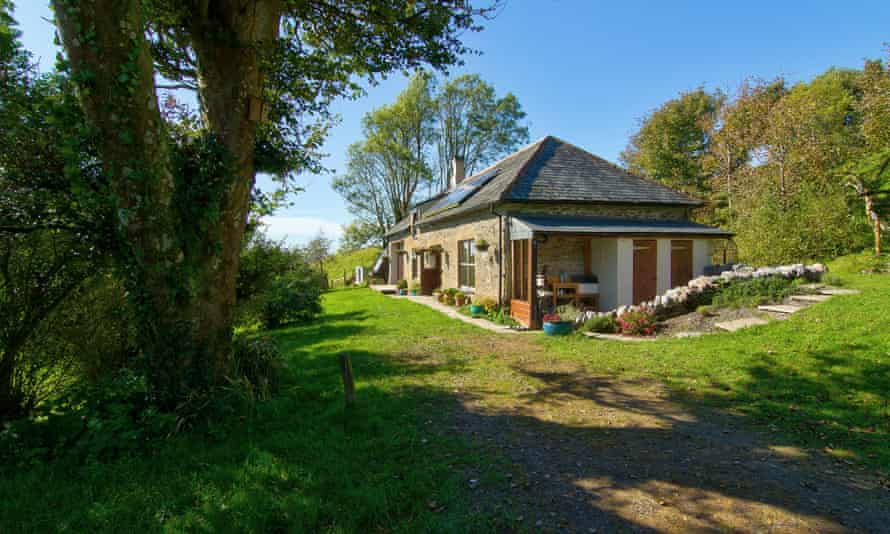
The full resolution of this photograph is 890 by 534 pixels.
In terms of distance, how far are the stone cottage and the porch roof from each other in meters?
0.03

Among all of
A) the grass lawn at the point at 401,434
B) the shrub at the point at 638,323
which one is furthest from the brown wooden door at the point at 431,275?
the grass lawn at the point at 401,434

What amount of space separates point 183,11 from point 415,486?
5582 millimetres

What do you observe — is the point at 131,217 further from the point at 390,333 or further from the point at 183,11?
the point at 390,333

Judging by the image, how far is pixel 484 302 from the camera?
12539 mm

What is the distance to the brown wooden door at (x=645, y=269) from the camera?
1175 cm

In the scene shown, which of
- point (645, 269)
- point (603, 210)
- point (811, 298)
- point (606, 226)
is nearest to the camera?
point (811, 298)

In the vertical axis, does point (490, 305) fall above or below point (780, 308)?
below

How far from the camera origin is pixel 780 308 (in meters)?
7.88

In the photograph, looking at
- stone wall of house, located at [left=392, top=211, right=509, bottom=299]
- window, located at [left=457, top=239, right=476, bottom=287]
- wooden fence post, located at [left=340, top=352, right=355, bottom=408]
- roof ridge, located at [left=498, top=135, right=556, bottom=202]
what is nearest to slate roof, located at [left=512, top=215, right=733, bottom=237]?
roof ridge, located at [left=498, top=135, right=556, bottom=202]

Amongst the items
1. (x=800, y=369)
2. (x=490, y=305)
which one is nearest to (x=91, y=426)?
(x=800, y=369)

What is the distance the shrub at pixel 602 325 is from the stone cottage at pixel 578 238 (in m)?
1.35

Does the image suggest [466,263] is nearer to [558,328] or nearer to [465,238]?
[465,238]

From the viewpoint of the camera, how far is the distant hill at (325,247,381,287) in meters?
31.2

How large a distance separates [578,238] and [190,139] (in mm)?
10737
